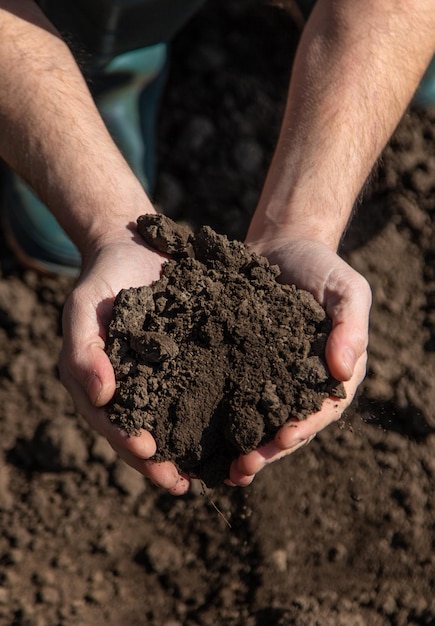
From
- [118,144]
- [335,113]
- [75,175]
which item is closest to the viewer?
[75,175]

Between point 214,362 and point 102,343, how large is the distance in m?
0.24

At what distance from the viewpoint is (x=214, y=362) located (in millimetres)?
1572

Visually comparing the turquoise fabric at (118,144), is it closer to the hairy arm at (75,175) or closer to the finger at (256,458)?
the hairy arm at (75,175)

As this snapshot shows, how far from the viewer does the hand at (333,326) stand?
1514 millimetres

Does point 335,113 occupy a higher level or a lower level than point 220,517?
higher

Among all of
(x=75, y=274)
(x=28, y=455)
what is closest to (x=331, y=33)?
(x=75, y=274)

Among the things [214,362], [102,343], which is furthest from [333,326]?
Result: [102,343]

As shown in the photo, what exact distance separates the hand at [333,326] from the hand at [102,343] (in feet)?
0.68

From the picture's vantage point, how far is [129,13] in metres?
2.20

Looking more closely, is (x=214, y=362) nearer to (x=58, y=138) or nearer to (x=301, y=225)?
(x=301, y=225)

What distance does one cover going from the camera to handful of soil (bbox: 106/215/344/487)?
4.97ft

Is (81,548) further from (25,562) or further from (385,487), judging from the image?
(385,487)

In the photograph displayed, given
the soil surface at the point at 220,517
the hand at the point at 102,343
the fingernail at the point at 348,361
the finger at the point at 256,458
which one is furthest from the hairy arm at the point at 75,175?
the soil surface at the point at 220,517

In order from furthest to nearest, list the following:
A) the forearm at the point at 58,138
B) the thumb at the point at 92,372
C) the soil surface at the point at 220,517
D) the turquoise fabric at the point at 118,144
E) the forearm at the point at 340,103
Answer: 1. the turquoise fabric at the point at 118,144
2. the soil surface at the point at 220,517
3. the forearm at the point at 340,103
4. the forearm at the point at 58,138
5. the thumb at the point at 92,372
